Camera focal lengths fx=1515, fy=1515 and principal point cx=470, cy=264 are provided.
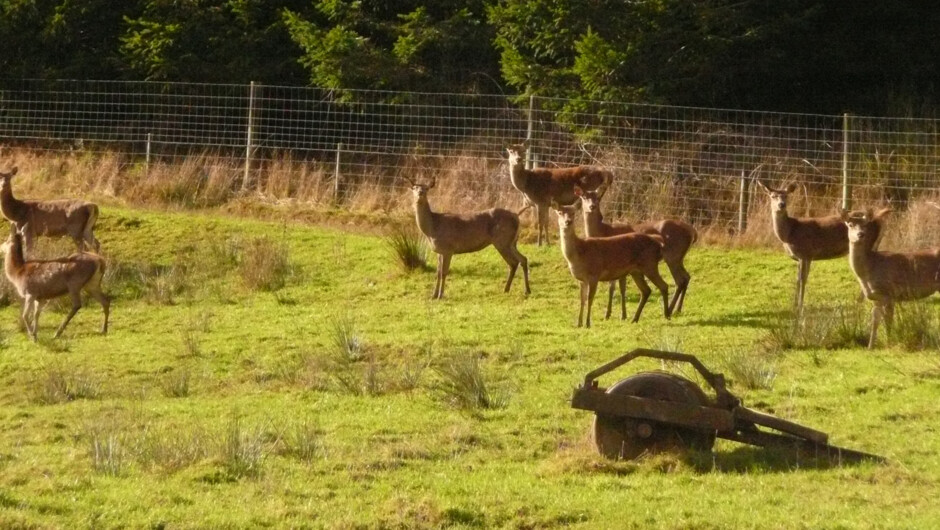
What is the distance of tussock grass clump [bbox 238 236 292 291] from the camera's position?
18.7 meters

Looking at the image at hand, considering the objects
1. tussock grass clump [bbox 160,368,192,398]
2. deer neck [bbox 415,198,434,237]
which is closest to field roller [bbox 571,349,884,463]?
tussock grass clump [bbox 160,368,192,398]

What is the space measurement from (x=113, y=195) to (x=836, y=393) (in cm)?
1636

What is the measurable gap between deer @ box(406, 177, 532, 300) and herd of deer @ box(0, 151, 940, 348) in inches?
0.5

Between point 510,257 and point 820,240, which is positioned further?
point 510,257

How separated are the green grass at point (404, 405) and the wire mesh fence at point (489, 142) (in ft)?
9.63

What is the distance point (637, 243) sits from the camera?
627 inches

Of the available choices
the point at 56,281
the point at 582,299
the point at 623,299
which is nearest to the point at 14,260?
the point at 56,281

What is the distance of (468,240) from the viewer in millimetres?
18328

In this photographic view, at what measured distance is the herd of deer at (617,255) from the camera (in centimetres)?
1471

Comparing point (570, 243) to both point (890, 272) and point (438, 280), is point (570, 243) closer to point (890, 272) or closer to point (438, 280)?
point (438, 280)

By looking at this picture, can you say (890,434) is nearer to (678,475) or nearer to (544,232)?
(678,475)

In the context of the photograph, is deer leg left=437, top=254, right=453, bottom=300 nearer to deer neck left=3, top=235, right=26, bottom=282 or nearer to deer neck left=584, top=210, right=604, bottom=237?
deer neck left=584, top=210, right=604, bottom=237

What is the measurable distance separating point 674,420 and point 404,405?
3.04m

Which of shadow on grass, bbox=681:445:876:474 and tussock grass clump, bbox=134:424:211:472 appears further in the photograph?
tussock grass clump, bbox=134:424:211:472
